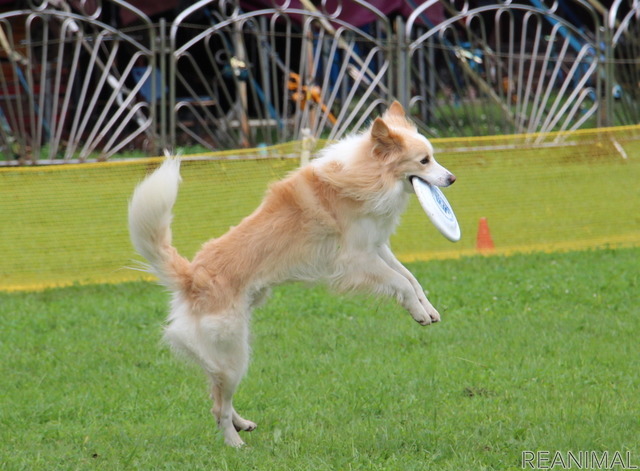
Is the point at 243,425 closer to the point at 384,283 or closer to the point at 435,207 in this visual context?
the point at 384,283

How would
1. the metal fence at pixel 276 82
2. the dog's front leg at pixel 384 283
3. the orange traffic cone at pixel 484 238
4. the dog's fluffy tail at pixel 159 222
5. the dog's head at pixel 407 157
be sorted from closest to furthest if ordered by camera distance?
the dog's fluffy tail at pixel 159 222 < the dog's front leg at pixel 384 283 < the dog's head at pixel 407 157 < the orange traffic cone at pixel 484 238 < the metal fence at pixel 276 82

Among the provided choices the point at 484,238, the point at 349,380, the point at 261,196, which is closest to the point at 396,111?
the point at 349,380

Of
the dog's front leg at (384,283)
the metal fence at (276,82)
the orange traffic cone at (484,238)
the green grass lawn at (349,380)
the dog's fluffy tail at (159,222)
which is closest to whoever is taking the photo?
the green grass lawn at (349,380)

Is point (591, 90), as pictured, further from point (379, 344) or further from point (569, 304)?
point (379, 344)

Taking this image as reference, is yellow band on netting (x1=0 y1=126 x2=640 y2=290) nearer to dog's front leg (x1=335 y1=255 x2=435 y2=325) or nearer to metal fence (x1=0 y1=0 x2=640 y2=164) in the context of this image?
metal fence (x1=0 y1=0 x2=640 y2=164)

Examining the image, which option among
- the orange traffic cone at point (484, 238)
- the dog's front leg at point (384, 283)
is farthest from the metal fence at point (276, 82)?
the dog's front leg at point (384, 283)

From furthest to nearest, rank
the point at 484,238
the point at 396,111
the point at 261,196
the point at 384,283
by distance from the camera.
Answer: the point at 484,238, the point at 261,196, the point at 396,111, the point at 384,283

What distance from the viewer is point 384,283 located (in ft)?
14.9

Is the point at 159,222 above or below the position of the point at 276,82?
above

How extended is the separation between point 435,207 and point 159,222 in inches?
58.9

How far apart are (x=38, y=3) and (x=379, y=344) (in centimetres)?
1089

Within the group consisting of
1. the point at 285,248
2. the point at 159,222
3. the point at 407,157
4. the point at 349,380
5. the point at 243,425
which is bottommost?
the point at 349,380

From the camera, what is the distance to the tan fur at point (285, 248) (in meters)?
4.43

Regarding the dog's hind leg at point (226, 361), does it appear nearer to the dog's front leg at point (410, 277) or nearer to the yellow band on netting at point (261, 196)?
the dog's front leg at point (410, 277)
